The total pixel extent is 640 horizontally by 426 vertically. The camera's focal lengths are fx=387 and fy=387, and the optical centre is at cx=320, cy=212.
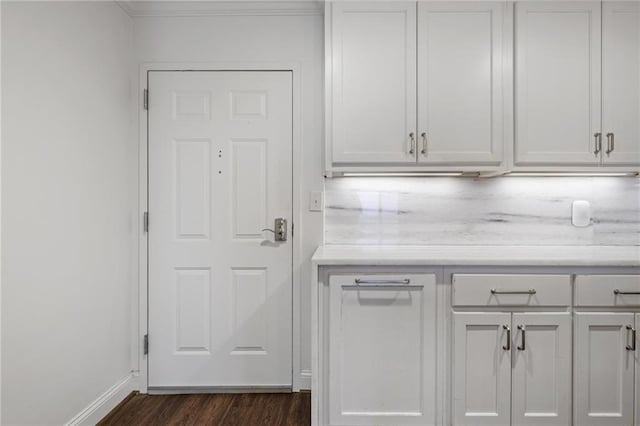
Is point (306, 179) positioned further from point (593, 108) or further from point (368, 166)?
point (593, 108)

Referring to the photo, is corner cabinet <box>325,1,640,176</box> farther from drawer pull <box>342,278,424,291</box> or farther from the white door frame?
drawer pull <box>342,278,424,291</box>

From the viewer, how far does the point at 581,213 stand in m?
2.36

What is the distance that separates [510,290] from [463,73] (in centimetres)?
113

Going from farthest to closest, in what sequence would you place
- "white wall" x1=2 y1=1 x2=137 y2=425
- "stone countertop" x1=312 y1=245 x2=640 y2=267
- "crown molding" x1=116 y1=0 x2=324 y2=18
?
"crown molding" x1=116 y1=0 x2=324 y2=18, "stone countertop" x1=312 y1=245 x2=640 y2=267, "white wall" x1=2 y1=1 x2=137 y2=425

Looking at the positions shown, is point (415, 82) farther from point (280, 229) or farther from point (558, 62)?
point (280, 229)

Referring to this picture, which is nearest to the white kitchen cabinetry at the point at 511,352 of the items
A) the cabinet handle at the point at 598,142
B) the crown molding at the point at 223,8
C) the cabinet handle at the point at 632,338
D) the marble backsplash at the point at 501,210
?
the cabinet handle at the point at 632,338

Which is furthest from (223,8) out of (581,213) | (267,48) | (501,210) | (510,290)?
(581,213)

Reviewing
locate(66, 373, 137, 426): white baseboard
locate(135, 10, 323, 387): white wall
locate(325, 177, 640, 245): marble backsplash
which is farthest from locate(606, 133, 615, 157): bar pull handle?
locate(66, 373, 137, 426): white baseboard

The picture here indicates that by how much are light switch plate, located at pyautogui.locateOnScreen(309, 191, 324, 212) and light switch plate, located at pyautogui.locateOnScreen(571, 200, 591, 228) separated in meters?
1.55

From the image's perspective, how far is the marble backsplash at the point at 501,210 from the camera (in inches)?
93.9

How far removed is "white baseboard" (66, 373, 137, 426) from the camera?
6.42 feet

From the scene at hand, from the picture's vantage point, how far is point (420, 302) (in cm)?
181

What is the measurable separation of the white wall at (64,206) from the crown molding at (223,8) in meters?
0.15

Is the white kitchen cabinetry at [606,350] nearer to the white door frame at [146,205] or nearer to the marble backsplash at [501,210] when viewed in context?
the marble backsplash at [501,210]
